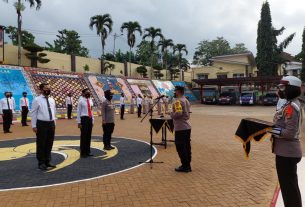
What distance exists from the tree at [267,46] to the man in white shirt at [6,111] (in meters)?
41.9

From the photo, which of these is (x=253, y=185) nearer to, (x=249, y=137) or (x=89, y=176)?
(x=249, y=137)

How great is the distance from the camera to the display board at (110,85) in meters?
30.7

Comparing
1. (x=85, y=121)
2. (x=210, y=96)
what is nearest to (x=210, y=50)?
(x=210, y=96)

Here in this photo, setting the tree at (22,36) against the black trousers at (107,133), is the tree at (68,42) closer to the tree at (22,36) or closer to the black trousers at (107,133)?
the tree at (22,36)

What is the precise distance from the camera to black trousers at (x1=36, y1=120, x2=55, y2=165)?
751 centimetres

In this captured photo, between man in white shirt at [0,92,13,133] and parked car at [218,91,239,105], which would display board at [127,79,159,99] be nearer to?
parked car at [218,91,239,105]

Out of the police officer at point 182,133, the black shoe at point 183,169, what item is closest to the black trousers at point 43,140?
the police officer at point 182,133

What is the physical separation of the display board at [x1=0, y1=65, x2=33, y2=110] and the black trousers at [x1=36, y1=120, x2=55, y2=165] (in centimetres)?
1516

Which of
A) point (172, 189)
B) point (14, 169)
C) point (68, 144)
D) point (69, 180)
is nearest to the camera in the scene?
point (172, 189)

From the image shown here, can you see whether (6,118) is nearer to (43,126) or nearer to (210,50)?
(43,126)

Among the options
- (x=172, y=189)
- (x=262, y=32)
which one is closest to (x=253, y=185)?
(x=172, y=189)

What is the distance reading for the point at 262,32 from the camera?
48.5 meters

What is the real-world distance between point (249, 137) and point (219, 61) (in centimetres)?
5161

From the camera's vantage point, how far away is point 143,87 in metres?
38.1
